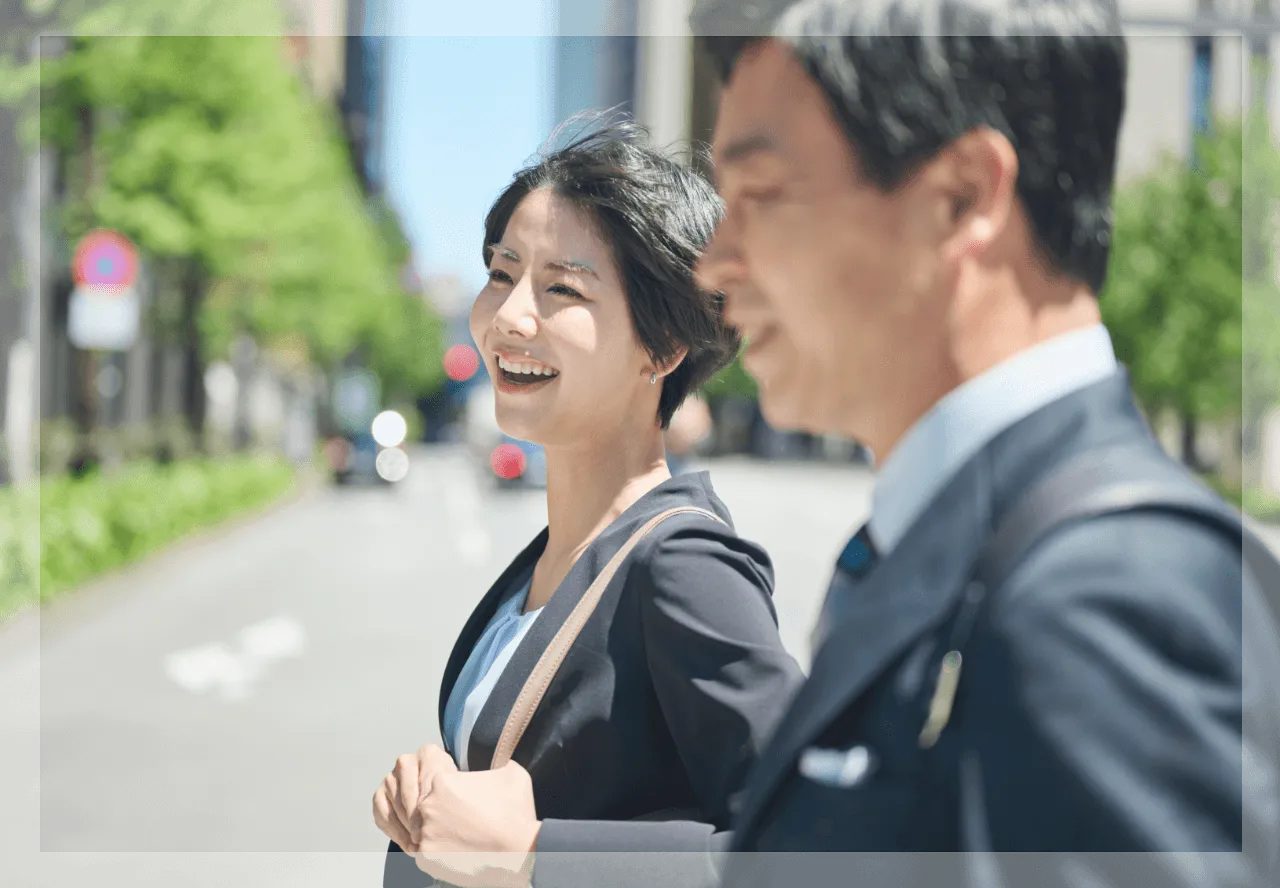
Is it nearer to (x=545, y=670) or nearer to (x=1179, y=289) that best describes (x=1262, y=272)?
(x=1179, y=289)

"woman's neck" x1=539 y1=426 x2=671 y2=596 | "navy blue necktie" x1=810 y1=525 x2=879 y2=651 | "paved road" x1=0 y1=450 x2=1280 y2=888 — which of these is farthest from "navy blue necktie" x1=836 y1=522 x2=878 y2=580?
"paved road" x1=0 y1=450 x2=1280 y2=888

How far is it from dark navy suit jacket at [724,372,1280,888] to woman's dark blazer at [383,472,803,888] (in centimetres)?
44

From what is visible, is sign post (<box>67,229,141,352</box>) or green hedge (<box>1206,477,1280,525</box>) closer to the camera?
green hedge (<box>1206,477,1280,525</box>)

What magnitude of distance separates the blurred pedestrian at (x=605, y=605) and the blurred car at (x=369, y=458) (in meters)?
39.0

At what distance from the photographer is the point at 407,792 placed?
1.37 m

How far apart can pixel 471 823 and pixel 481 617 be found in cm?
35

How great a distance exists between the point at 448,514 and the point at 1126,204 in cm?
2109

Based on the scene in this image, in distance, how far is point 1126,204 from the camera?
4003cm

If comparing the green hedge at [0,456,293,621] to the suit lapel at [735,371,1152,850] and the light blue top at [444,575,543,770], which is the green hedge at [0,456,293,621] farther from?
the suit lapel at [735,371,1152,850]

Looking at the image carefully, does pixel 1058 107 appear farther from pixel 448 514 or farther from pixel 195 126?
Result: pixel 448 514

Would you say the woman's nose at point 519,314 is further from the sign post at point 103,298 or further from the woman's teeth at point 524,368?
the sign post at point 103,298

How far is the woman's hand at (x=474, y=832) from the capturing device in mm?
1335

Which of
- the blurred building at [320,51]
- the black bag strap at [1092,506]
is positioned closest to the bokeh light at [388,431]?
the blurred building at [320,51]

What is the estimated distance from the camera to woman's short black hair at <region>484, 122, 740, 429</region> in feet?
4.88
